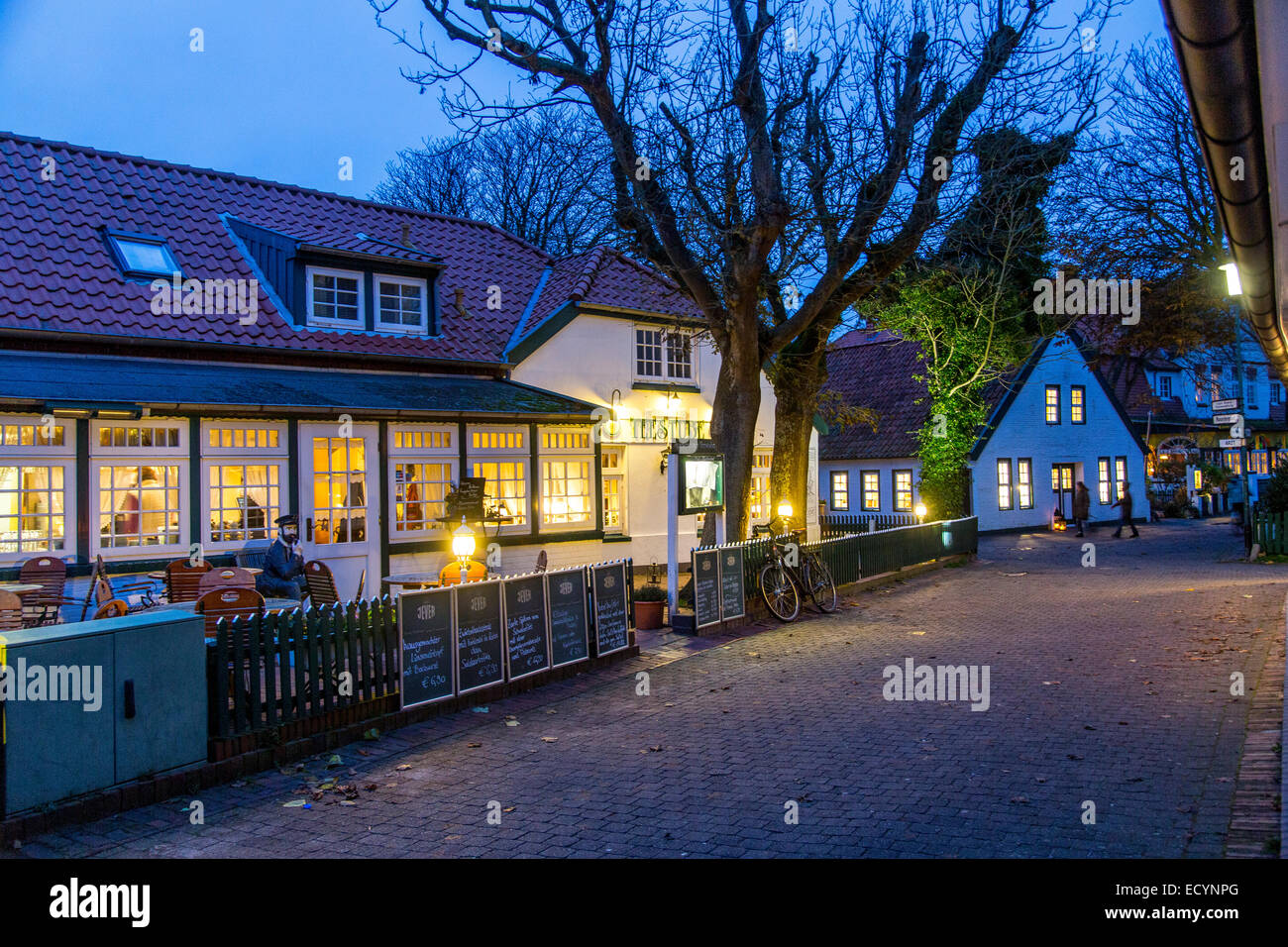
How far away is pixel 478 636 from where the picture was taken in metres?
9.47

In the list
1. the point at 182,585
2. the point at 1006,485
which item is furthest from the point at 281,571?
the point at 1006,485

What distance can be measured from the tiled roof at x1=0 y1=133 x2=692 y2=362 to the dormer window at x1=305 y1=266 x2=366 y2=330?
316 mm

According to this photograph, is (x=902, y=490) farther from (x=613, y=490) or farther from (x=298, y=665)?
(x=298, y=665)

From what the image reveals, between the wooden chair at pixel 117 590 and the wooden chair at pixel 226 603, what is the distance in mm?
1814

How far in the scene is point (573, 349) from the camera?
19234mm

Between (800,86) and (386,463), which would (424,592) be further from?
(800,86)

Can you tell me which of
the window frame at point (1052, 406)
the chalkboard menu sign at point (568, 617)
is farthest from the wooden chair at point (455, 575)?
the window frame at point (1052, 406)

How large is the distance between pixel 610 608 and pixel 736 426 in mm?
4922

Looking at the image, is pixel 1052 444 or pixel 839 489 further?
pixel 839 489

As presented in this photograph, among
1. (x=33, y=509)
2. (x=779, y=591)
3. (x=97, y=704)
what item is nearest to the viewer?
(x=97, y=704)

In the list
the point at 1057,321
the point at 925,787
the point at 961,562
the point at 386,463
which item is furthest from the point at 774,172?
the point at 1057,321

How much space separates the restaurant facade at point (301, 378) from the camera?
1284cm

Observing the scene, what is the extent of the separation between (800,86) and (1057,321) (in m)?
18.3

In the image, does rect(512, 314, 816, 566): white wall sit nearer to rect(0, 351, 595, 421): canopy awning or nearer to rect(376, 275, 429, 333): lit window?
rect(0, 351, 595, 421): canopy awning
